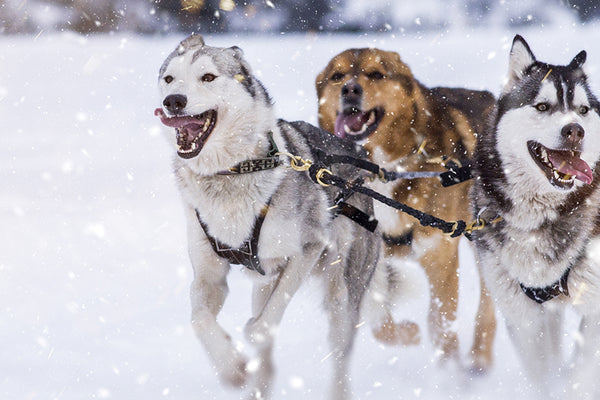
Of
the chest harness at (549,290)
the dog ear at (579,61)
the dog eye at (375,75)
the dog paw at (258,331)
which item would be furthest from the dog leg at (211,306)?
the dog eye at (375,75)

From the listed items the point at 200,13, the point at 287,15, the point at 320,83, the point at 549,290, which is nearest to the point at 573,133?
the point at 549,290

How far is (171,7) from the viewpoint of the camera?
9156 millimetres

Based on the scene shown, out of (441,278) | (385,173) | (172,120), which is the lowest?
(441,278)

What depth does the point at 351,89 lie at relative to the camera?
3.59 m

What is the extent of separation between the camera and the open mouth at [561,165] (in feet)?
7.17

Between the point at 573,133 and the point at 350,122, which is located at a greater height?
the point at 573,133

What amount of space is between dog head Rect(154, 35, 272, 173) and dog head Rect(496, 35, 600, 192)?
933 mm

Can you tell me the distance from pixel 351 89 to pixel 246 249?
1508mm

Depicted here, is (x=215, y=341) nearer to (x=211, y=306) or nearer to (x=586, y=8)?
(x=211, y=306)

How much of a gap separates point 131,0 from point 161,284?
21.8ft

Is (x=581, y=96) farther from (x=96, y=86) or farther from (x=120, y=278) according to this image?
(x=96, y=86)

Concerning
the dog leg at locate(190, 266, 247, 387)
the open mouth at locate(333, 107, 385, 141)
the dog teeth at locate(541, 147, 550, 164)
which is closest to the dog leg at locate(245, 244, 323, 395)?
the dog leg at locate(190, 266, 247, 387)

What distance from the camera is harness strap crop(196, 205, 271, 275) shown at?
7.86 ft

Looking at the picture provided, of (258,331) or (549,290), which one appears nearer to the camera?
(549,290)
